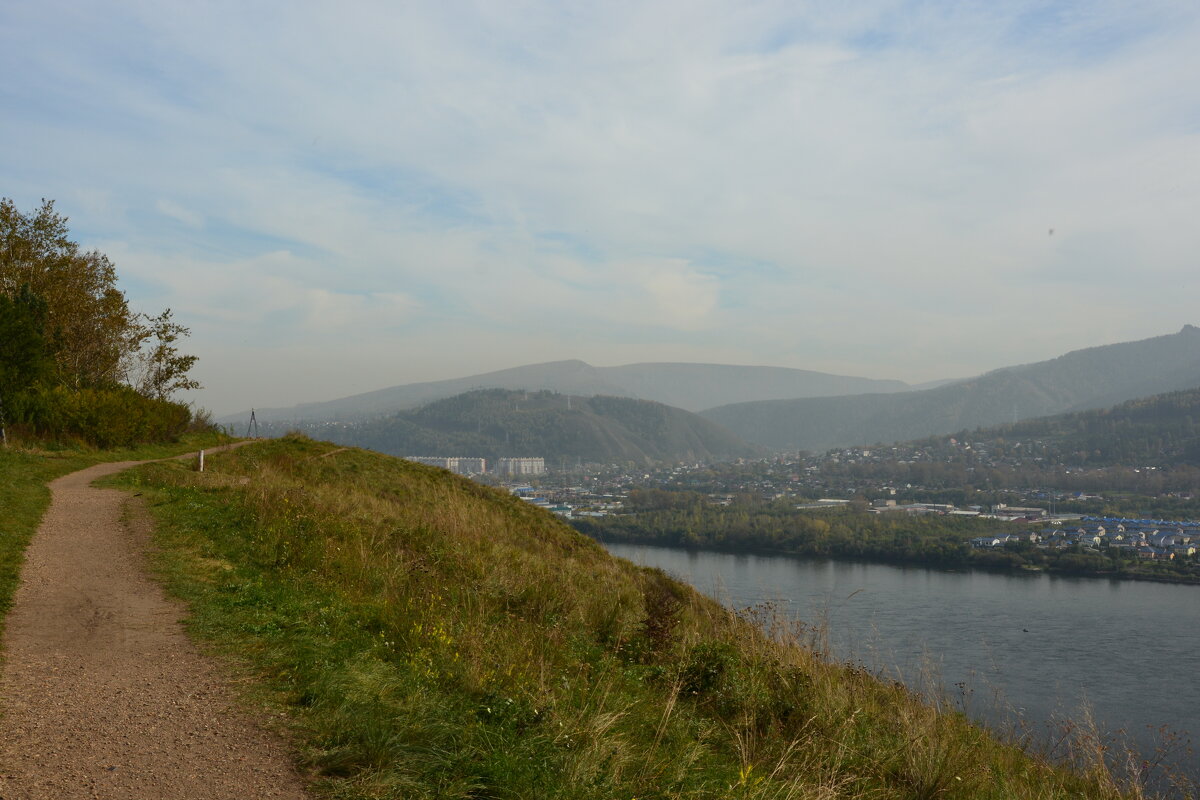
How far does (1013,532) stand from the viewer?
184ft

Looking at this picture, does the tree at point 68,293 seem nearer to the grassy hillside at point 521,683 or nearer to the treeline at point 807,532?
the grassy hillside at point 521,683

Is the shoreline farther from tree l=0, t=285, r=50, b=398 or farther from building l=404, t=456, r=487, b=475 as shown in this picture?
building l=404, t=456, r=487, b=475

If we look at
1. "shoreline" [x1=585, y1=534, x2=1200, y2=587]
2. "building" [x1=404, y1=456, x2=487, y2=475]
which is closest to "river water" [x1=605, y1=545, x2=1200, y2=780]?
"shoreline" [x1=585, y1=534, x2=1200, y2=587]

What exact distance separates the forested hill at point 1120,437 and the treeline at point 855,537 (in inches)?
1782

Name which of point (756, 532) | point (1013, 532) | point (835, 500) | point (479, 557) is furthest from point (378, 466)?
point (835, 500)

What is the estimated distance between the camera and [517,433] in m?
165

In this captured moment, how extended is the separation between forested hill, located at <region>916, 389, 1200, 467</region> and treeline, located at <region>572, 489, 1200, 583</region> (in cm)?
4525

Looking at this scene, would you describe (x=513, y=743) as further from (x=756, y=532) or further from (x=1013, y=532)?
(x=1013, y=532)

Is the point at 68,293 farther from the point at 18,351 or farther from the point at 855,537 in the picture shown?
the point at 855,537

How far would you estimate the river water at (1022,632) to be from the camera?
1786 centimetres

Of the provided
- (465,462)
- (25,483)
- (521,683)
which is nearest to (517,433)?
(465,462)

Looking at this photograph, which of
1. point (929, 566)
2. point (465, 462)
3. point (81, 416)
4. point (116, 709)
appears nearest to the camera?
point (116, 709)

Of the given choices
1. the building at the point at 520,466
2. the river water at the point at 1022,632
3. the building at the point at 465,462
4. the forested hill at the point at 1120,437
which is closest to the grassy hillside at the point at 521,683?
the river water at the point at 1022,632

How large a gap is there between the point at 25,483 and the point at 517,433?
153 meters
